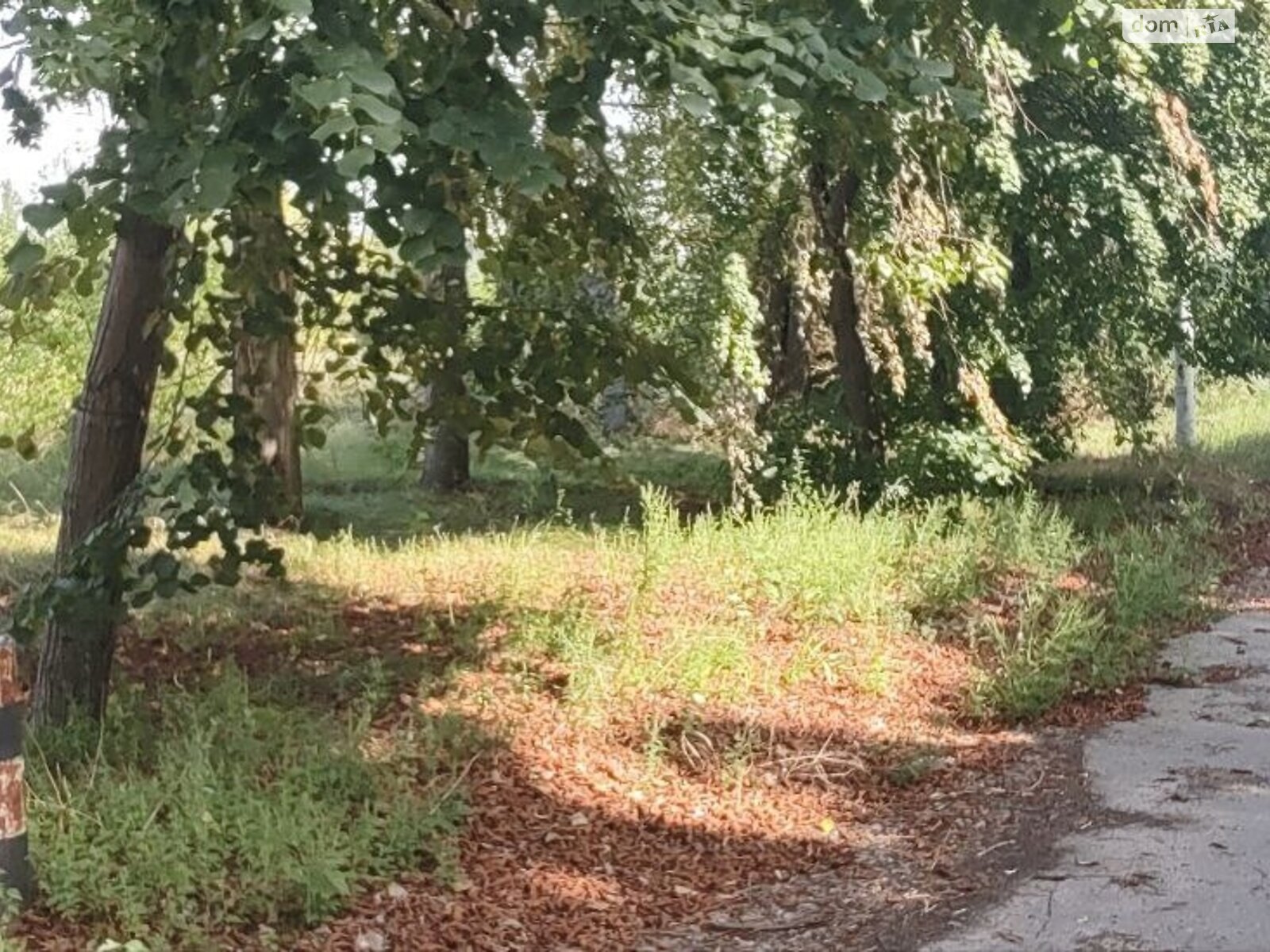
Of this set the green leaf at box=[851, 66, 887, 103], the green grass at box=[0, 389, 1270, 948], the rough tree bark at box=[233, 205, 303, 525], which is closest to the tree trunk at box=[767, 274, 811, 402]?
the green grass at box=[0, 389, 1270, 948]

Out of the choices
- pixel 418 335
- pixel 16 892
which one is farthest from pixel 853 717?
pixel 16 892

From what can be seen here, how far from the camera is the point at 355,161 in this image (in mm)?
3389

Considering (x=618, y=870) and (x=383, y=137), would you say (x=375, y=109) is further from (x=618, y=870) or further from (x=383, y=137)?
(x=618, y=870)

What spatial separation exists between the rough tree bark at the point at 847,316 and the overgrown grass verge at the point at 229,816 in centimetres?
671

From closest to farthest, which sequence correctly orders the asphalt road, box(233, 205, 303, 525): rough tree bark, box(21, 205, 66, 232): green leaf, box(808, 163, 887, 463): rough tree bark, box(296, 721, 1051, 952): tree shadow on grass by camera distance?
box(21, 205, 66, 232): green leaf → the asphalt road → box(296, 721, 1051, 952): tree shadow on grass → box(233, 205, 303, 525): rough tree bark → box(808, 163, 887, 463): rough tree bark

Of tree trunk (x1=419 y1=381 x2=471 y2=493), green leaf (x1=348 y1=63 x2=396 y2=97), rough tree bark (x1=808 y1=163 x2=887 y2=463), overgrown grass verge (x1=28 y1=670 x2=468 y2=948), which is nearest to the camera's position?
green leaf (x1=348 y1=63 x2=396 y2=97)

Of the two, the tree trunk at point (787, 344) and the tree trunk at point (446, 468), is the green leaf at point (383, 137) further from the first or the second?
the tree trunk at point (446, 468)

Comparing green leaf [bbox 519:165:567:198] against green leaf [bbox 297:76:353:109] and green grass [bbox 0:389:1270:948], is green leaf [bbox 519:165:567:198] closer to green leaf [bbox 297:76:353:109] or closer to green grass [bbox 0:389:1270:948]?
green leaf [bbox 297:76:353:109]

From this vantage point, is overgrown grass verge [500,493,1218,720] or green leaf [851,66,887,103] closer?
green leaf [851,66,887,103]

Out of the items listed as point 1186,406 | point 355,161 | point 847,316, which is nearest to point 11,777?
point 355,161

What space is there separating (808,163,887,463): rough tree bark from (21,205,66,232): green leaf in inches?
319

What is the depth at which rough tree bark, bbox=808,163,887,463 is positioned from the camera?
464 inches

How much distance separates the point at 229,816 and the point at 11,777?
2.75 feet

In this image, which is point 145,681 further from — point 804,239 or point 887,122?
point 804,239
